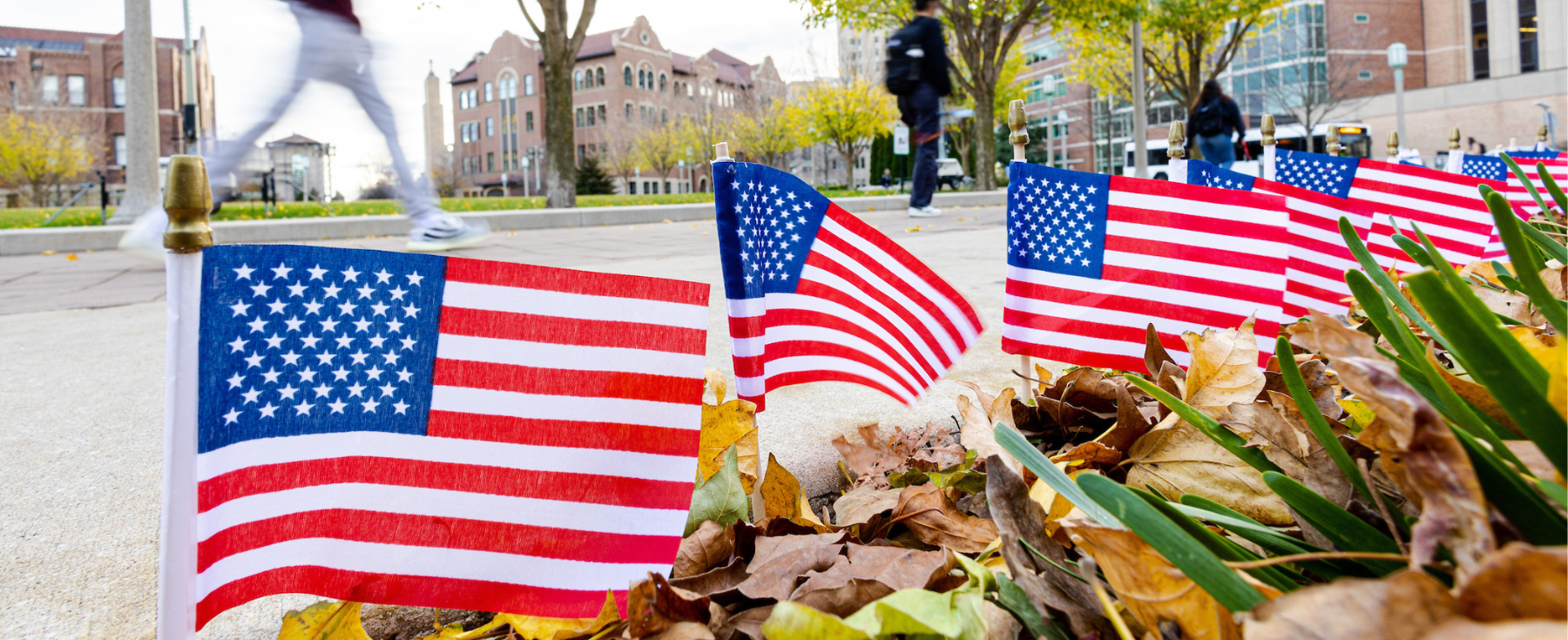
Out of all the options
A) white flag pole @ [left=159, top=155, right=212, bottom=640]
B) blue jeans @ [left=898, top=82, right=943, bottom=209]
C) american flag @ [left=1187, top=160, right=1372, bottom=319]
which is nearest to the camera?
white flag pole @ [left=159, top=155, right=212, bottom=640]

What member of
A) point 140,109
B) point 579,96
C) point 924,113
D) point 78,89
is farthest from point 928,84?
point 579,96

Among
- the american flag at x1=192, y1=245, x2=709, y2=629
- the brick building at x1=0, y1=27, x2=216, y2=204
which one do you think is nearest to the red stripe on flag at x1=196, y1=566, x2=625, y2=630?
the american flag at x1=192, y1=245, x2=709, y2=629

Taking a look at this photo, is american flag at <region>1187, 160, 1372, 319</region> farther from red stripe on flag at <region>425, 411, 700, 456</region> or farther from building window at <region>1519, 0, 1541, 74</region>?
building window at <region>1519, 0, 1541, 74</region>

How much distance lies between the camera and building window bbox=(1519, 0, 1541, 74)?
40812 millimetres

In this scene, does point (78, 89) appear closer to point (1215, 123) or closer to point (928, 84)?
point (928, 84)

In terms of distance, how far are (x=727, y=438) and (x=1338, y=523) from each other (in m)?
0.92

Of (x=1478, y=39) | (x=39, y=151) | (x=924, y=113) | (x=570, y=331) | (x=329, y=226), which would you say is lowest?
(x=570, y=331)

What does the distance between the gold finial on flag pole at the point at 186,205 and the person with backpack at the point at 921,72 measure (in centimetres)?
865

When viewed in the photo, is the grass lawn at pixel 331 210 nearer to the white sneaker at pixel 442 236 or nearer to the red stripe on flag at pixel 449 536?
the white sneaker at pixel 442 236

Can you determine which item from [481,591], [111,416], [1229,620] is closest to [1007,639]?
[1229,620]

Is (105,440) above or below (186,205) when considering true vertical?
below

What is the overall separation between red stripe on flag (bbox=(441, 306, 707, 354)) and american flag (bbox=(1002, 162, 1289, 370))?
1.12m

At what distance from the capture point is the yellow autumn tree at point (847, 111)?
39250mm

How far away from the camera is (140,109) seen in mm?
10273
